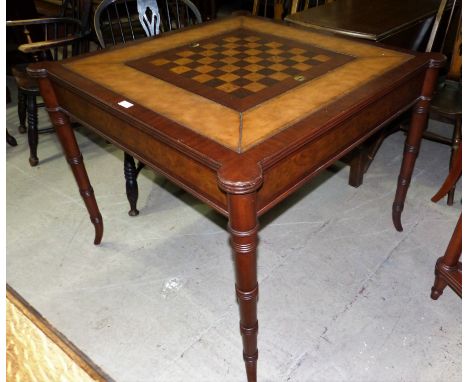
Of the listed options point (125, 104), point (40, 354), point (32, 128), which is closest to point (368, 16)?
point (125, 104)

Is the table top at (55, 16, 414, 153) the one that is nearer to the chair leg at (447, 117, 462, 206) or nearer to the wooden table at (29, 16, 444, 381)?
the wooden table at (29, 16, 444, 381)

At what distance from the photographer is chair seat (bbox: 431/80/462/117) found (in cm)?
192

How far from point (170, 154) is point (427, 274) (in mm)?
1173

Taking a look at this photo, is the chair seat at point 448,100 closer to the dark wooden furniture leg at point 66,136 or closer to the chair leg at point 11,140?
the dark wooden furniture leg at point 66,136

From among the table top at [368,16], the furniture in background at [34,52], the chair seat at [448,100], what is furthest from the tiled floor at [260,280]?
the table top at [368,16]

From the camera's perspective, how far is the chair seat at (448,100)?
1918 mm

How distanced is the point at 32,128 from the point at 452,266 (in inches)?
86.0

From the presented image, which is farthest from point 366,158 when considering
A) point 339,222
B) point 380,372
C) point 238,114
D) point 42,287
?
point 42,287

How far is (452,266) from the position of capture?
1.46 m

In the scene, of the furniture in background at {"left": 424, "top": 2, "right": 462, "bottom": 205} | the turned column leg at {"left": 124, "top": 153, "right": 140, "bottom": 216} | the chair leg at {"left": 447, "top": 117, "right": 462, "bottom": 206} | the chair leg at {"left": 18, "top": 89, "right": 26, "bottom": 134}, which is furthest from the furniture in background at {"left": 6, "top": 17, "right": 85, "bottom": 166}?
the chair leg at {"left": 447, "top": 117, "right": 462, "bottom": 206}

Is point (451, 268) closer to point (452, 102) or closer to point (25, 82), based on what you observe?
point (452, 102)

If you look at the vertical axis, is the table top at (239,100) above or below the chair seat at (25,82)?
above

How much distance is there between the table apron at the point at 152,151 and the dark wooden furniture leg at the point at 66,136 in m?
0.03

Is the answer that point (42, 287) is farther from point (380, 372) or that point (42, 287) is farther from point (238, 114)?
point (380, 372)
